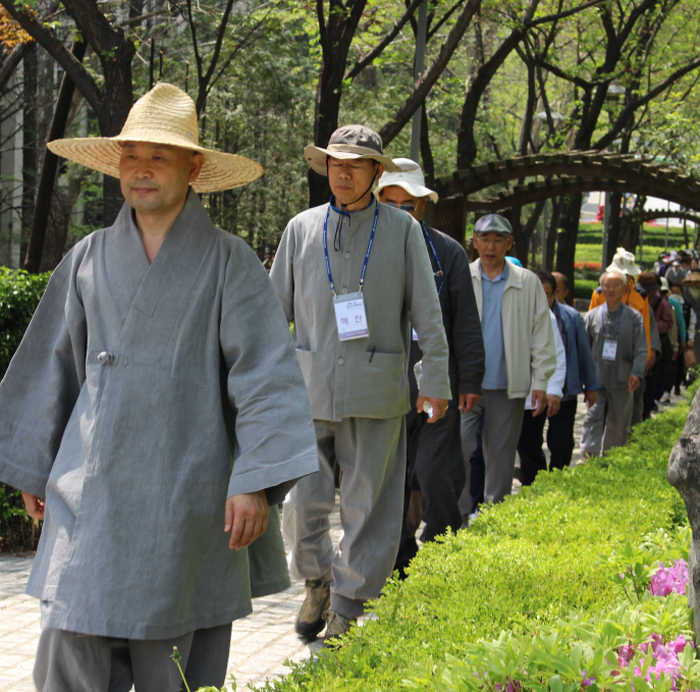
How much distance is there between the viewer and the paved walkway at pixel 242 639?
3.93m

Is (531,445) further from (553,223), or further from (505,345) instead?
(553,223)

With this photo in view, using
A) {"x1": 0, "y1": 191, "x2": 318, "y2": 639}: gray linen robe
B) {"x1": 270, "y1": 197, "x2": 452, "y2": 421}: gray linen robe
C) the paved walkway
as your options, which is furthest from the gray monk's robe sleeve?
{"x1": 0, "y1": 191, "x2": 318, "y2": 639}: gray linen robe

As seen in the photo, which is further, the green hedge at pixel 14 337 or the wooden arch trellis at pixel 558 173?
the wooden arch trellis at pixel 558 173

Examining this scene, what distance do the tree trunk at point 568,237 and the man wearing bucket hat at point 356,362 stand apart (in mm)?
14059

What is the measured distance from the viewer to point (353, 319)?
4258mm

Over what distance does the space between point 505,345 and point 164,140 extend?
3.94 m

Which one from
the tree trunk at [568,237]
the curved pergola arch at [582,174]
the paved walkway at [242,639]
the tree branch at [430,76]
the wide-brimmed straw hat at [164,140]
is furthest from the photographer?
the tree trunk at [568,237]

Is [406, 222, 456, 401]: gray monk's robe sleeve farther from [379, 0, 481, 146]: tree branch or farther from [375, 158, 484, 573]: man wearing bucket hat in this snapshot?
[379, 0, 481, 146]: tree branch

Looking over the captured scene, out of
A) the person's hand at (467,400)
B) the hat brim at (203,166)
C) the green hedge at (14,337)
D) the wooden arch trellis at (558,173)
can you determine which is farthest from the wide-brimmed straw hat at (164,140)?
the wooden arch trellis at (558,173)

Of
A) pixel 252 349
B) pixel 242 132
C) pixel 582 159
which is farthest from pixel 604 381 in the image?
pixel 242 132

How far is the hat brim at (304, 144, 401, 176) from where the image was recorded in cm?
433

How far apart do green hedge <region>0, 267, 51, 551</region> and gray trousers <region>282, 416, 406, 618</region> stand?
237 cm

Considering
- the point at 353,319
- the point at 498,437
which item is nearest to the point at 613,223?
the point at 498,437

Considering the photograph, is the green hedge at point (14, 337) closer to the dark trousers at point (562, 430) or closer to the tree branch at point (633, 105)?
the dark trousers at point (562, 430)
